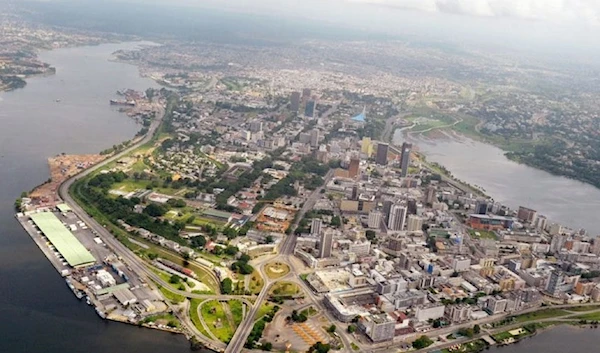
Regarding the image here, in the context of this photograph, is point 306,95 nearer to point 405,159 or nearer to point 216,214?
point 405,159

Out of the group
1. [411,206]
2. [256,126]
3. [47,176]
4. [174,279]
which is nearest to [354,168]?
[411,206]

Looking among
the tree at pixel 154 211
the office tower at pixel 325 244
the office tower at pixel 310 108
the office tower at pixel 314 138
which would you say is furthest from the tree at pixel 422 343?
the office tower at pixel 310 108

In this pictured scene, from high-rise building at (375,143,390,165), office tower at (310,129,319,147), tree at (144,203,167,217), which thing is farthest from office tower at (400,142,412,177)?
tree at (144,203,167,217)

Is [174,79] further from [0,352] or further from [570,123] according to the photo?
[0,352]

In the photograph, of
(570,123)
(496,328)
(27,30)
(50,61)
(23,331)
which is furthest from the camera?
(27,30)

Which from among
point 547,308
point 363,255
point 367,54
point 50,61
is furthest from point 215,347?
point 367,54

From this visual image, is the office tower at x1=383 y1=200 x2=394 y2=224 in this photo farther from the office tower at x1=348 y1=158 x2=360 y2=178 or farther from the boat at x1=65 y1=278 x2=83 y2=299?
the boat at x1=65 y1=278 x2=83 y2=299
